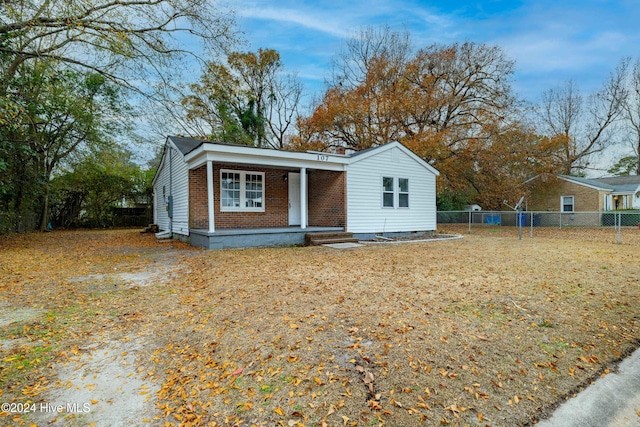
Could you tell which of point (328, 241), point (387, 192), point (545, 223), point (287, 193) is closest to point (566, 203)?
point (545, 223)

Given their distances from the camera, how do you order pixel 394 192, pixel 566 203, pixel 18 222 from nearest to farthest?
pixel 394 192 < pixel 18 222 < pixel 566 203

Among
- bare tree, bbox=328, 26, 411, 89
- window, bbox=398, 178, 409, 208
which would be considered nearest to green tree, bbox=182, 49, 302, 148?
bare tree, bbox=328, 26, 411, 89

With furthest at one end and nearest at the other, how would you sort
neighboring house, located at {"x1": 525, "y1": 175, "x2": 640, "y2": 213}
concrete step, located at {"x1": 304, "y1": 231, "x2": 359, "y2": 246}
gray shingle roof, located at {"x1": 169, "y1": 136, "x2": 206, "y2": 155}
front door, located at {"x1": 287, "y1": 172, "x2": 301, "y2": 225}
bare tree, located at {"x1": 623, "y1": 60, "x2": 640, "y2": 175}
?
1. bare tree, located at {"x1": 623, "y1": 60, "x2": 640, "y2": 175}
2. neighboring house, located at {"x1": 525, "y1": 175, "x2": 640, "y2": 213}
3. front door, located at {"x1": 287, "y1": 172, "x2": 301, "y2": 225}
4. gray shingle roof, located at {"x1": 169, "y1": 136, "x2": 206, "y2": 155}
5. concrete step, located at {"x1": 304, "y1": 231, "x2": 359, "y2": 246}

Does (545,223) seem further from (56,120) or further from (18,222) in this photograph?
(18,222)

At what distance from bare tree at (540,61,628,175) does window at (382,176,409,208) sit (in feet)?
61.9

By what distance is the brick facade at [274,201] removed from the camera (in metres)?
10.8

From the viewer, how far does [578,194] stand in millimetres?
21406

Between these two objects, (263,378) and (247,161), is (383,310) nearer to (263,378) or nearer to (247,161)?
(263,378)

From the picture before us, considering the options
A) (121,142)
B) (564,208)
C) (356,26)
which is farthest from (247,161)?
(564,208)

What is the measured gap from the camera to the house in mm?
10008

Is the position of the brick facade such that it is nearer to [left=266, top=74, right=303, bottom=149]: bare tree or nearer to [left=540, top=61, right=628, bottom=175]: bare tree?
[left=266, top=74, right=303, bottom=149]: bare tree

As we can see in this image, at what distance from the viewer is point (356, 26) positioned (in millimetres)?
21000

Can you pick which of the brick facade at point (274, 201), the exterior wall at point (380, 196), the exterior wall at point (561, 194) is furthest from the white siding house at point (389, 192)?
the exterior wall at point (561, 194)

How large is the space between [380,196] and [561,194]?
1726 cm
